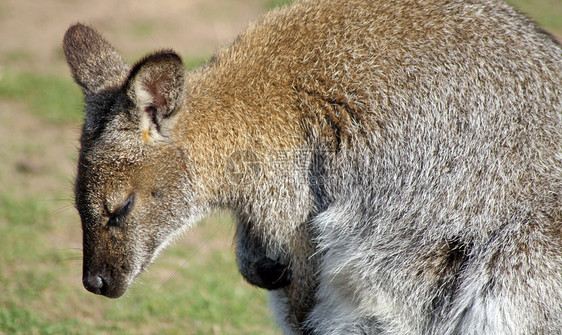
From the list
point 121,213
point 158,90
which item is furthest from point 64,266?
point 158,90

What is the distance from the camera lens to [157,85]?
3.37 meters

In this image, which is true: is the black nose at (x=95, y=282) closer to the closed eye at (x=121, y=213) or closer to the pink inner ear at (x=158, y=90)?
the closed eye at (x=121, y=213)

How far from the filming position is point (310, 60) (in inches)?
143

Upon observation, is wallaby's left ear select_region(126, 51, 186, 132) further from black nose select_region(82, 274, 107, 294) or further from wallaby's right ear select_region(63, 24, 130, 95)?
black nose select_region(82, 274, 107, 294)

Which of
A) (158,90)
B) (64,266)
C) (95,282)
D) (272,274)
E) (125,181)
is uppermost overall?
(158,90)

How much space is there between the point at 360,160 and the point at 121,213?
4.16ft

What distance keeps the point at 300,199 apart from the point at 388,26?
3.35 feet

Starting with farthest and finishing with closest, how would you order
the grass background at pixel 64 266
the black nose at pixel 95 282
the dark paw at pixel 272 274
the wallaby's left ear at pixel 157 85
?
the grass background at pixel 64 266, the dark paw at pixel 272 274, the black nose at pixel 95 282, the wallaby's left ear at pixel 157 85

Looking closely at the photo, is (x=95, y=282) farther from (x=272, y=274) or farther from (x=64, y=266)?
(x=64, y=266)

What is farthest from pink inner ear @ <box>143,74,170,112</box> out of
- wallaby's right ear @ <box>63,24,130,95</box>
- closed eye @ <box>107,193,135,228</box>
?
closed eye @ <box>107,193,135,228</box>

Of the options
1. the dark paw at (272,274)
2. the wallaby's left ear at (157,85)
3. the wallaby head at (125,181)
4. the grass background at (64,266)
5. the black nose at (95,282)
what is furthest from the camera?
the grass background at (64,266)

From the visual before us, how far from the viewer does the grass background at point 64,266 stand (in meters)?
4.67

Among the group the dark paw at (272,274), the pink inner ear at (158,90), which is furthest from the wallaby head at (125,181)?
the dark paw at (272,274)

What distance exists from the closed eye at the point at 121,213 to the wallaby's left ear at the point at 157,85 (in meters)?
0.40
